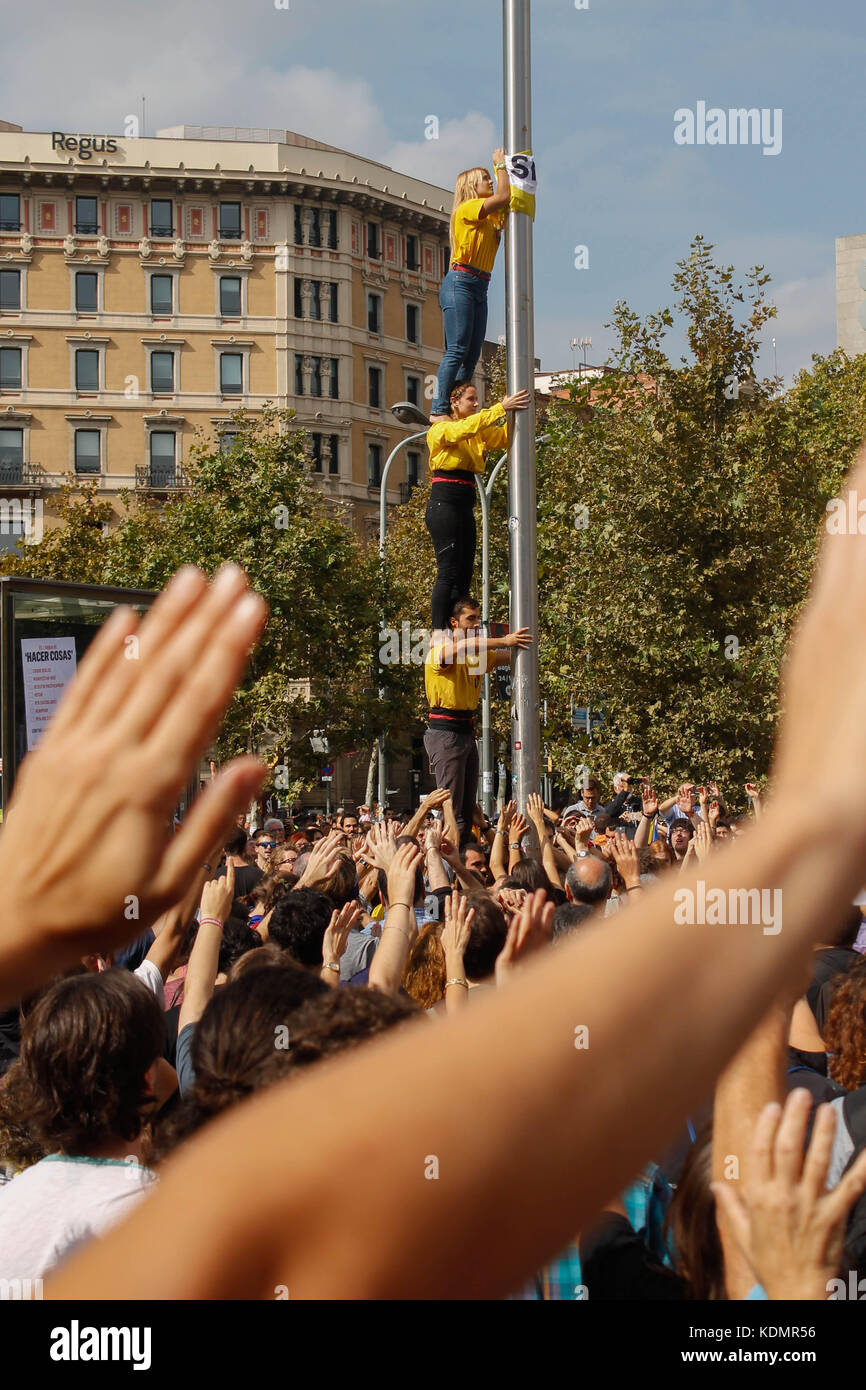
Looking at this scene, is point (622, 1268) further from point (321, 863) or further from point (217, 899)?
point (321, 863)

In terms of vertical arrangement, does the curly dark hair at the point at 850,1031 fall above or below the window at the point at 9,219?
below

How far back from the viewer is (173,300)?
55.4m

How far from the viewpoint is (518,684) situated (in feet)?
31.4

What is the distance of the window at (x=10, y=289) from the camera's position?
54344 millimetres

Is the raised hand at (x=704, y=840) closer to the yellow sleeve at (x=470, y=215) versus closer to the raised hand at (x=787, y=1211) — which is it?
the yellow sleeve at (x=470, y=215)

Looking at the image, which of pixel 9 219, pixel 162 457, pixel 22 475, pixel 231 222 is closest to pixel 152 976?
pixel 22 475

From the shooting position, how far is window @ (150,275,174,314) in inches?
2181

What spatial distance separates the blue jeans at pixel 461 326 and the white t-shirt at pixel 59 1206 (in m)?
6.79

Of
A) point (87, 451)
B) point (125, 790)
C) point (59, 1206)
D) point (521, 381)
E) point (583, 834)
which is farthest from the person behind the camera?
point (87, 451)

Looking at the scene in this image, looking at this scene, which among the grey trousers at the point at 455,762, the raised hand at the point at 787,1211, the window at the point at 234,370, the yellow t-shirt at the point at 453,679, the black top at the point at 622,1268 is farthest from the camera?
the window at the point at 234,370

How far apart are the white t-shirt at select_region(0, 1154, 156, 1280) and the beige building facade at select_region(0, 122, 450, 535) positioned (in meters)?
52.2

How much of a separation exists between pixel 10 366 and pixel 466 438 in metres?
49.1

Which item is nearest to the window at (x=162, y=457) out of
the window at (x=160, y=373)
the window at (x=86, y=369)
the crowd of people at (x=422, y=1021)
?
the window at (x=160, y=373)

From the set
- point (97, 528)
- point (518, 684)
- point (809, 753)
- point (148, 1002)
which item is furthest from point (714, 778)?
point (97, 528)
